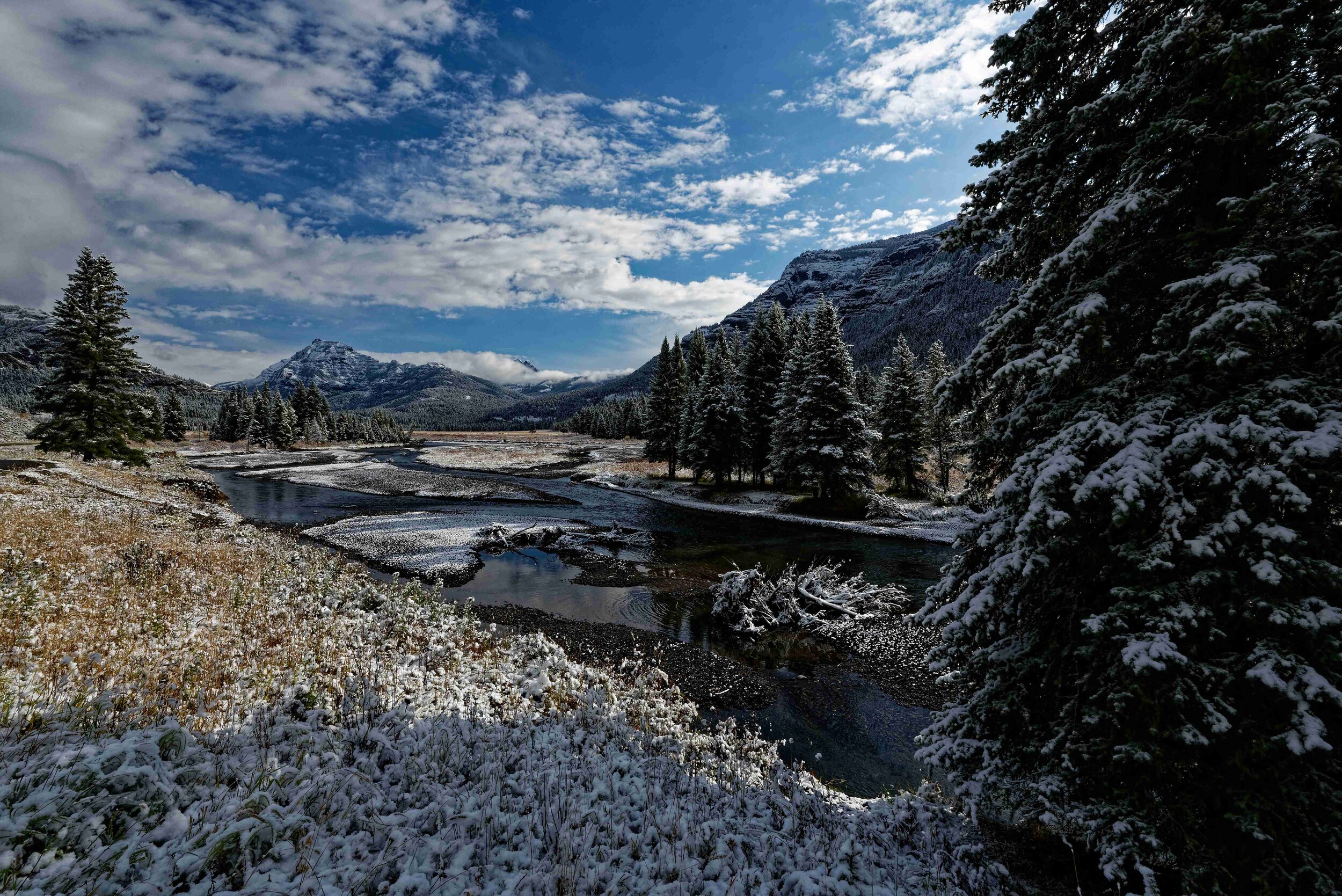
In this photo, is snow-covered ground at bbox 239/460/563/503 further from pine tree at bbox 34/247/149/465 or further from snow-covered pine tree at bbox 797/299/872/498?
snow-covered pine tree at bbox 797/299/872/498

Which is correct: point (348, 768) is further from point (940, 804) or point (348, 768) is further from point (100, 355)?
point (100, 355)

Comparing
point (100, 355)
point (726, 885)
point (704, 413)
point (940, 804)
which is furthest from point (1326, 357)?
point (100, 355)

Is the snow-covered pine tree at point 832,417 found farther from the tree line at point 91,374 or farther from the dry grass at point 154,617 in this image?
the tree line at point 91,374

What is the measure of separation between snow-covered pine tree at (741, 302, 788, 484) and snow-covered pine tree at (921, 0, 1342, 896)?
118 ft

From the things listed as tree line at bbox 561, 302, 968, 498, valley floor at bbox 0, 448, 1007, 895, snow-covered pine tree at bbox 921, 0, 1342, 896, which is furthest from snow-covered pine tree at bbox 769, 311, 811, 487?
snow-covered pine tree at bbox 921, 0, 1342, 896

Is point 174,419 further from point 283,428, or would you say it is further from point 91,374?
point 91,374

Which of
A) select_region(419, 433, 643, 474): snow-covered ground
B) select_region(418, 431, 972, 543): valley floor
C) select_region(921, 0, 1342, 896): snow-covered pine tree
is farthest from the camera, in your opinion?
select_region(419, 433, 643, 474): snow-covered ground

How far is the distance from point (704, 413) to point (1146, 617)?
1528 inches

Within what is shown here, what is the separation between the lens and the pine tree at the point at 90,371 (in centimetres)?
2745

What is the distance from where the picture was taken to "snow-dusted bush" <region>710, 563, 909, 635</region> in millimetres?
16281

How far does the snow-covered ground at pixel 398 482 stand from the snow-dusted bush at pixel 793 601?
27.5m

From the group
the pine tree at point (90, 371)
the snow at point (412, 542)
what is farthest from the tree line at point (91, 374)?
the snow at point (412, 542)

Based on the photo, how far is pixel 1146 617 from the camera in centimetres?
420

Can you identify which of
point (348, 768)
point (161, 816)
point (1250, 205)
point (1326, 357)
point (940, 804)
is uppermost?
Answer: point (1250, 205)
